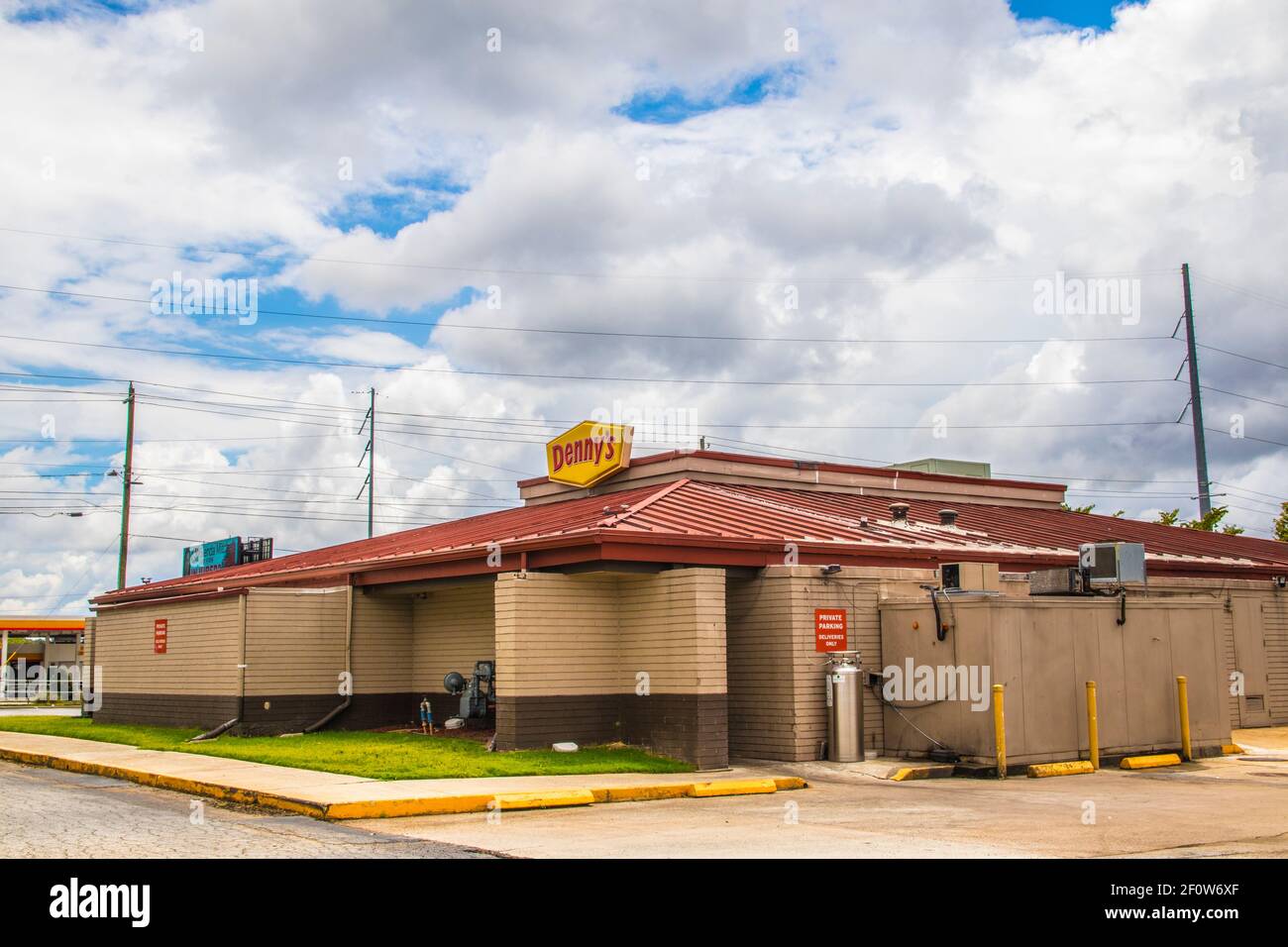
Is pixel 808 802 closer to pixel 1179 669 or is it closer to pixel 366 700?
pixel 1179 669

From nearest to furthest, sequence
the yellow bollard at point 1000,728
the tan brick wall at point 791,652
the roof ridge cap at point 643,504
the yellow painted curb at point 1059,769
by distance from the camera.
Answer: the yellow bollard at point 1000,728
the yellow painted curb at point 1059,769
the tan brick wall at point 791,652
the roof ridge cap at point 643,504

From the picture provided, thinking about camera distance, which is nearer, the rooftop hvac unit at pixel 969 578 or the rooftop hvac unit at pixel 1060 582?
the rooftop hvac unit at pixel 969 578

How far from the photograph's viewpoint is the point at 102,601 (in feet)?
108

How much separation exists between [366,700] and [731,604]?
858cm

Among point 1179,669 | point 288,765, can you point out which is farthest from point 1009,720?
point 288,765

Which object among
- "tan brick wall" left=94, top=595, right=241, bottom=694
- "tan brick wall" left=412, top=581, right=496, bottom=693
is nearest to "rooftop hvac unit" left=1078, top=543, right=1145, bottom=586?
"tan brick wall" left=412, top=581, right=496, bottom=693

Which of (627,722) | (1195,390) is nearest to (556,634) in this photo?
(627,722)

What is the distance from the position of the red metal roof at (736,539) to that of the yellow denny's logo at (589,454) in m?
0.65

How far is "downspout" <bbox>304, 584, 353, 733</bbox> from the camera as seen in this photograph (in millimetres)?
23938

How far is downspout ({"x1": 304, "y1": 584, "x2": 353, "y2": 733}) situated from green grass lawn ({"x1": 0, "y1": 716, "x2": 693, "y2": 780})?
290 mm

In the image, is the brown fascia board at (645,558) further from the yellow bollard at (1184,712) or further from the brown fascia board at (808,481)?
the brown fascia board at (808,481)

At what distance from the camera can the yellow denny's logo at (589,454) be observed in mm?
26484

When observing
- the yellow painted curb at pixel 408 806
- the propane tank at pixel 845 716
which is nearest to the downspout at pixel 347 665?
the propane tank at pixel 845 716

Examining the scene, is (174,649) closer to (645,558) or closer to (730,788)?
(645,558)
